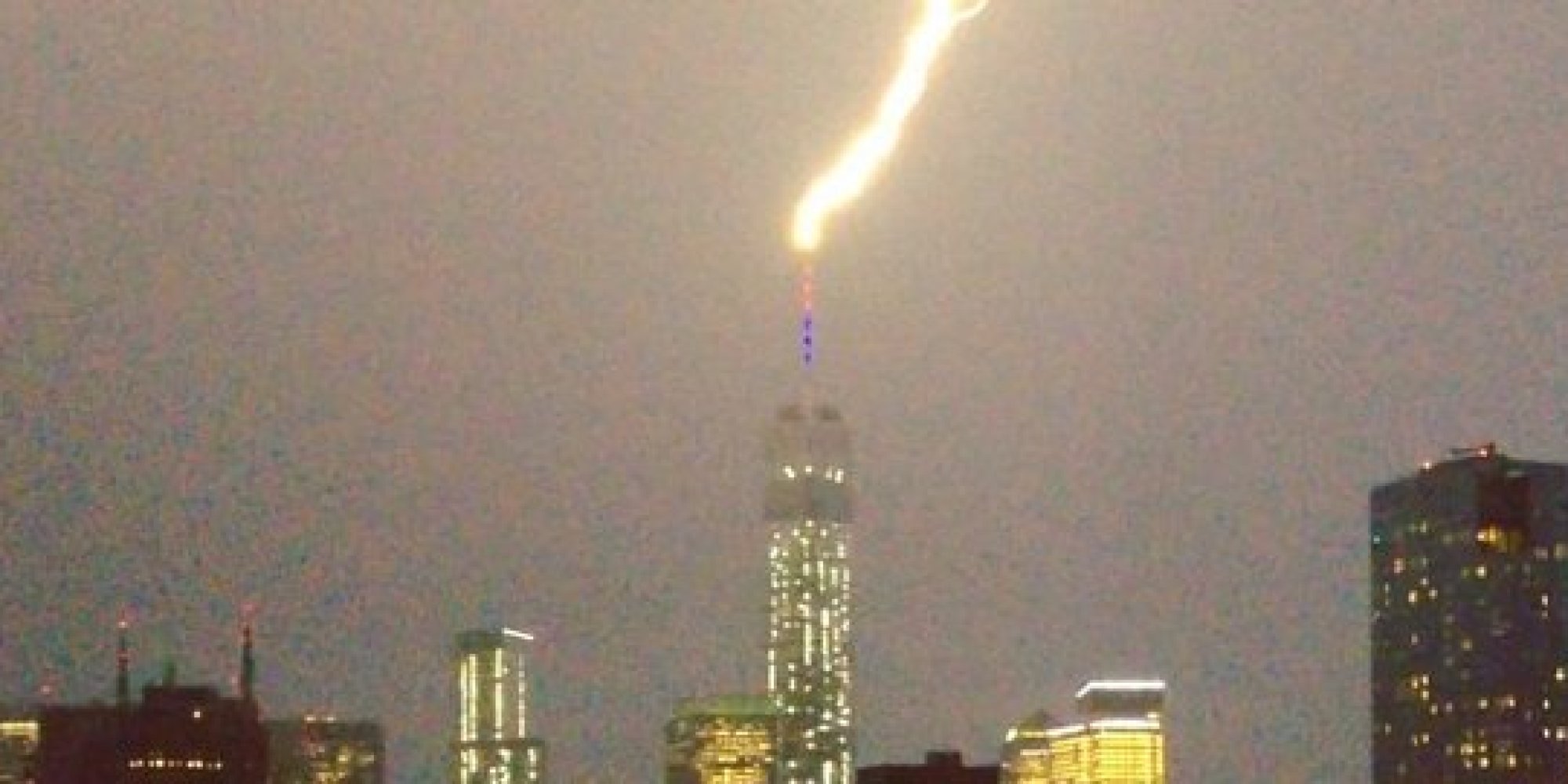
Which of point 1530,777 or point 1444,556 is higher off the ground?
point 1444,556

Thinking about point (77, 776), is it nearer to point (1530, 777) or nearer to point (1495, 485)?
point (1530, 777)

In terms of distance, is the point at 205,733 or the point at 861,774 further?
the point at 205,733

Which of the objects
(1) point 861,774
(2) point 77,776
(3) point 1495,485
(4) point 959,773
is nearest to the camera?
(3) point 1495,485

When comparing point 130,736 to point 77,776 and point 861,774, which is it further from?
point 861,774

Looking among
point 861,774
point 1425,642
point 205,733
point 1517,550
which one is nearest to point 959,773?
point 861,774

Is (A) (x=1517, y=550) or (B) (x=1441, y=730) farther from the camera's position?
(B) (x=1441, y=730)

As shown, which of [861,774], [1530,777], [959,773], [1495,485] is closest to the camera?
[1495,485]

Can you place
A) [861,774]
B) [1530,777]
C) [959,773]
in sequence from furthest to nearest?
[861,774] → [959,773] → [1530,777]

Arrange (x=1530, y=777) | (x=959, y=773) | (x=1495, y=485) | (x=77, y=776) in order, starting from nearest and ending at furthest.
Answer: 1. (x=1495, y=485)
2. (x=1530, y=777)
3. (x=959, y=773)
4. (x=77, y=776)

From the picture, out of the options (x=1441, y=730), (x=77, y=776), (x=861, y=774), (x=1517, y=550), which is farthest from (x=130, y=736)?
(x=1517, y=550)
